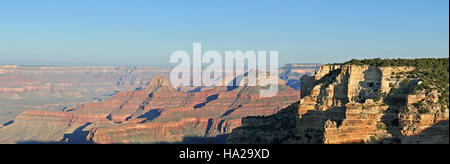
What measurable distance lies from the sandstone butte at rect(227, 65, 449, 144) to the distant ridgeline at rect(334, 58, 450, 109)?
922 millimetres

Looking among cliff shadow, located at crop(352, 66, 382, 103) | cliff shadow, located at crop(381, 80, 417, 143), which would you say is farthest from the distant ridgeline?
cliff shadow, located at crop(352, 66, 382, 103)

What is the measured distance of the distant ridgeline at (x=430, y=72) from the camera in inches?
2334

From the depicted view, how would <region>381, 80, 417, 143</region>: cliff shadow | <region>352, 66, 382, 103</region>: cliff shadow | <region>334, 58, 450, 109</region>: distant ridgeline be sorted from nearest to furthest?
<region>381, 80, 417, 143</region>: cliff shadow < <region>334, 58, 450, 109</region>: distant ridgeline < <region>352, 66, 382, 103</region>: cliff shadow

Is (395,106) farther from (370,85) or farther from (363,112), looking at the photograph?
(370,85)

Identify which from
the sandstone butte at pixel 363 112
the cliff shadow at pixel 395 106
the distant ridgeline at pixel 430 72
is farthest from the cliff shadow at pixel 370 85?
the distant ridgeline at pixel 430 72

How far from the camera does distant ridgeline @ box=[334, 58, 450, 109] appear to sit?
59281 mm

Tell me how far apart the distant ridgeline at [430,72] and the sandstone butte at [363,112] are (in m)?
0.92

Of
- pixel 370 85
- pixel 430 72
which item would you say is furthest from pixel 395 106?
pixel 430 72

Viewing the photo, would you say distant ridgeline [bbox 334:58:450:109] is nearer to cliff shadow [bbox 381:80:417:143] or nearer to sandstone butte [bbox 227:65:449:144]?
sandstone butte [bbox 227:65:449:144]

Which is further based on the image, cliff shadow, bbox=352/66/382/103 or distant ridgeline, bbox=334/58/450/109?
cliff shadow, bbox=352/66/382/103
